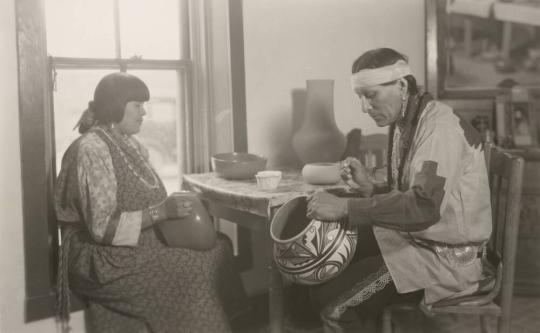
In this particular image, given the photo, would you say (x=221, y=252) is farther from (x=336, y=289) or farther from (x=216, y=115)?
(x=216, y=115)

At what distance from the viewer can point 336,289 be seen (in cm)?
172

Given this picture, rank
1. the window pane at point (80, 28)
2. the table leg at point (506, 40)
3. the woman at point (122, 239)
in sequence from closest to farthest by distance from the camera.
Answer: the woman at point (122, 239)
the window pane at point (80, 28)
the table leg at point (506, 40)

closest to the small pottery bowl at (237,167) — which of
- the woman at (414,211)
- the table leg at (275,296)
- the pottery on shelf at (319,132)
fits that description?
the pottery on shelf at (319,132)

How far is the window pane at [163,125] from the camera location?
2598 mm

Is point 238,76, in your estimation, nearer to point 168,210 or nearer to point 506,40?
point 168,210

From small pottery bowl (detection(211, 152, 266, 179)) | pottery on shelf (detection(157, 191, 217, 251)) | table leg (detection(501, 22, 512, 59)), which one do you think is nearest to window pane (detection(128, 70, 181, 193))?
small pottery bowl (detection(211, 152, 266, 179))

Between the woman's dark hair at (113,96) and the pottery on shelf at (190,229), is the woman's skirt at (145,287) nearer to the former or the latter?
the pottery on shelf at (190,229)

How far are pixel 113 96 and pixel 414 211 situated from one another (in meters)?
1.06

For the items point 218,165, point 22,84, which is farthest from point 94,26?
point 218,165

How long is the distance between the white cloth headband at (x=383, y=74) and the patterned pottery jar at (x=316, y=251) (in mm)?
417

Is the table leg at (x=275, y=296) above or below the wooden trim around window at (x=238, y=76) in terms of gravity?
below

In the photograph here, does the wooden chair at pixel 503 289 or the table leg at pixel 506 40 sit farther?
the table leg at pixel 506 40

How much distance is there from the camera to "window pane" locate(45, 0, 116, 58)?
230cm

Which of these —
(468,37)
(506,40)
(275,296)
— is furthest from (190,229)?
(506,40)
